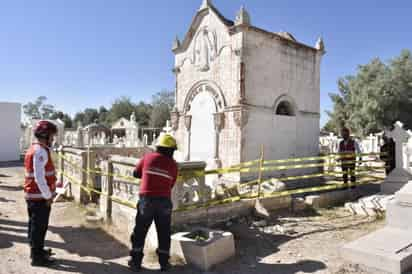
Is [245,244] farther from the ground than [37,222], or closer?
closer

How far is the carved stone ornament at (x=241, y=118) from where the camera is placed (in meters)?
9.11

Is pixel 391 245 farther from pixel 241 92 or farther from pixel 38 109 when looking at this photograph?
pixel 38 109

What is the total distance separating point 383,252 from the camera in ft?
13.6

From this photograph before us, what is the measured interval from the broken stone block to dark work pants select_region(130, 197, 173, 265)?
1.30ft

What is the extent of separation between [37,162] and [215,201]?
3382mm

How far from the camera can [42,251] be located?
429 centimetres

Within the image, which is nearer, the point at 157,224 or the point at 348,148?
the point at 157,224

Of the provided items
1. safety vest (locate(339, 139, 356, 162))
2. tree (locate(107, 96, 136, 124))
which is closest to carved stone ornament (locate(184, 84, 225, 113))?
safety vest (locate(339, 139, 356, 162))

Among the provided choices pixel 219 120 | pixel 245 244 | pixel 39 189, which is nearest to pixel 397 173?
pixel 219 120

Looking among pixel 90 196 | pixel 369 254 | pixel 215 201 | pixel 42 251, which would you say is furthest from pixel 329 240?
pixel 90 196

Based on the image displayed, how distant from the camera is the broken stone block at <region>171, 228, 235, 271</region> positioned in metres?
4.22

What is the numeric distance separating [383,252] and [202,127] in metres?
7.36

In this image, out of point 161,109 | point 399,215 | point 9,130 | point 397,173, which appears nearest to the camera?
point 399,215

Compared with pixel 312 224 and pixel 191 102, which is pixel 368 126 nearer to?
pixel 191 102
